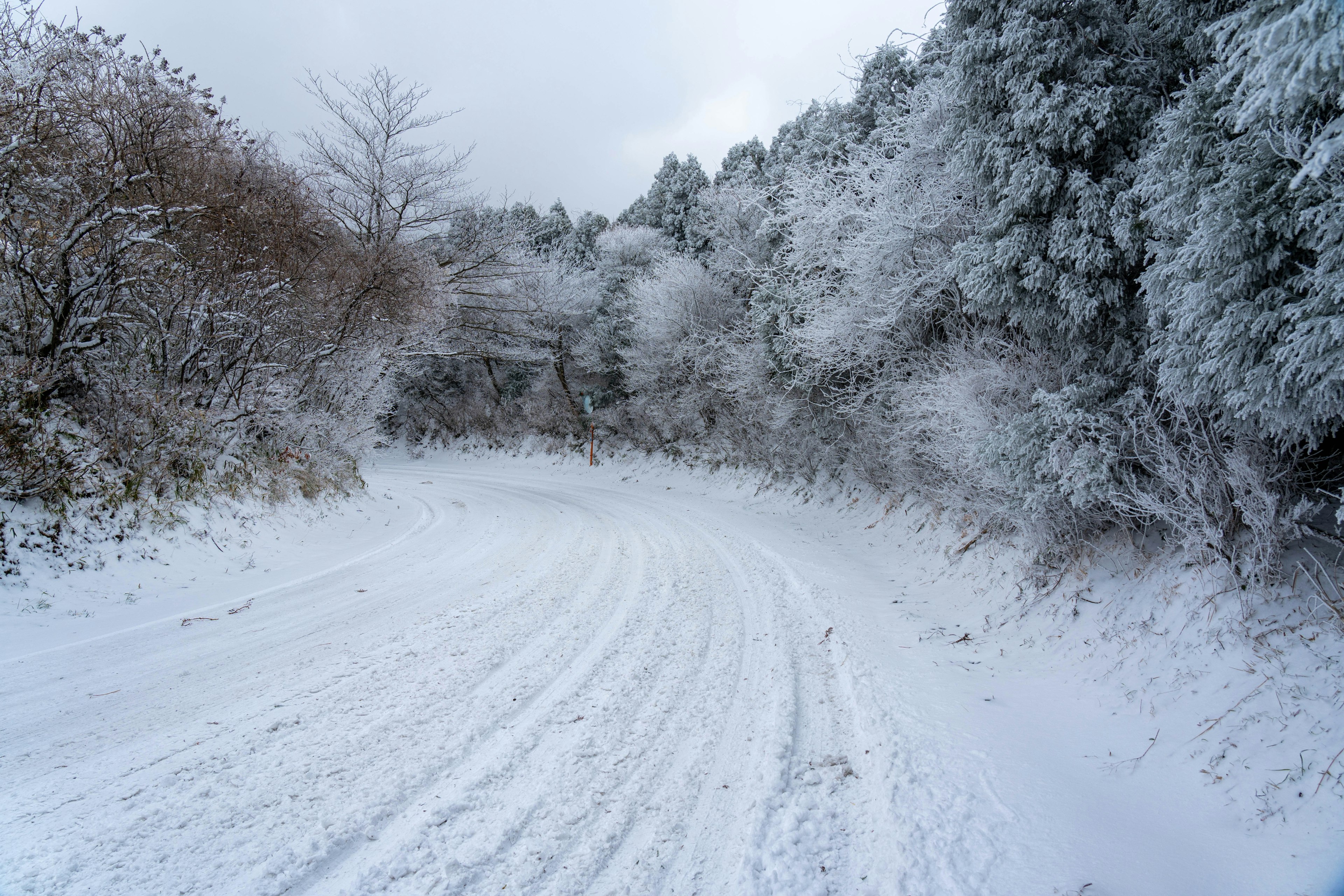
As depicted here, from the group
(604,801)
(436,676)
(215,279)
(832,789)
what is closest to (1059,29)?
(832,789)

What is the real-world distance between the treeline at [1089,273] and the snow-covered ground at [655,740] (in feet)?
3.12

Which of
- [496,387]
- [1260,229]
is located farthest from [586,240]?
[1260,229]

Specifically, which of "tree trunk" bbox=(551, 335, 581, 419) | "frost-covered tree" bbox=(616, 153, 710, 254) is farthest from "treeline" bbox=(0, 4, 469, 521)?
"frost-covered tree" bbox=(616, 153, 710, 254)

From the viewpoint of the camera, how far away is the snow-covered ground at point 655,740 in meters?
2.13

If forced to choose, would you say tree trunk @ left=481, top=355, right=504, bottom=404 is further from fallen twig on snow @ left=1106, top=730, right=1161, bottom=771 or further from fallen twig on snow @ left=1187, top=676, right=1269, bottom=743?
fallen twig on snow @ left=1187, top=676, right=1269, bottom=743

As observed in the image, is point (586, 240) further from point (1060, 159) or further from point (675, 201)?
point (1060, 159)

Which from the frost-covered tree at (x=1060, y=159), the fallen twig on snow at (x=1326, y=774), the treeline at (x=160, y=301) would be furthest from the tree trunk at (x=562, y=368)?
the fallen twig on snow at (x=1326, y=774)

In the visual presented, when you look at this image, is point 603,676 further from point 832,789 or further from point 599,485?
point 599,485

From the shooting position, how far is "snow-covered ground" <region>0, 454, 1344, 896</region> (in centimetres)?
213

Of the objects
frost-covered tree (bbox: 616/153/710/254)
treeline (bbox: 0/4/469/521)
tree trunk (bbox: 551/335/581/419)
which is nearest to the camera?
treeline (bbox: 0/4/469/521)

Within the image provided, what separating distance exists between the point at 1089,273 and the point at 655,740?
482 centimetres

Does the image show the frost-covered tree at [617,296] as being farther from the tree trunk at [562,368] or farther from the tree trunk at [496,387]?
the tree trunk at [496,387]

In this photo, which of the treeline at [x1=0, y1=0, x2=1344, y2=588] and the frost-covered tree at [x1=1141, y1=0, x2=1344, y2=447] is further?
the treeline at [x1=0, y1=0, x2=1344, y2=588]

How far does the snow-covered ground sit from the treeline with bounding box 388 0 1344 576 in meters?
0.95
